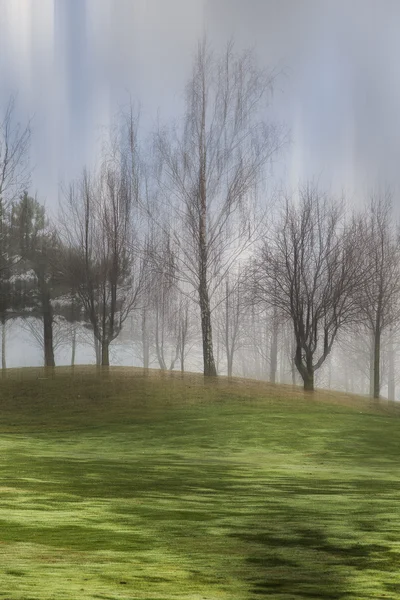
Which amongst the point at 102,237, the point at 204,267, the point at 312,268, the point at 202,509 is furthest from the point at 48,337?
the point at 202,509

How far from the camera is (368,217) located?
97.6 ft

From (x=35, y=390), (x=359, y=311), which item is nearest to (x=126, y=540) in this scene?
(x=35, y=390)

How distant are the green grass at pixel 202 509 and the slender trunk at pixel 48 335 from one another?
45.2ft

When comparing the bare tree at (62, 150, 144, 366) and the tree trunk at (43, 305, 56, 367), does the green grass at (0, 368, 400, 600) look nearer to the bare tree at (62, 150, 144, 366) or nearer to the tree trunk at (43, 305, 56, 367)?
→ the bare tree at (62, 150, 144, 366)

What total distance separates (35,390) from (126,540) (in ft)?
66.1

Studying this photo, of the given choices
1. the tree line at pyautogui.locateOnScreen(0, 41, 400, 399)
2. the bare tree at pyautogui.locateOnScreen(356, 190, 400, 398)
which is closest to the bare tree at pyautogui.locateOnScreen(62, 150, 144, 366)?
the tree line at pyautogui.locateOnScreen(0, 41, 400, 399)

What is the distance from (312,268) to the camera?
1035 inches

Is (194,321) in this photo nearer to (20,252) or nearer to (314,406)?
(20,252)

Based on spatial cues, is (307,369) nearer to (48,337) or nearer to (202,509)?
(48,337)

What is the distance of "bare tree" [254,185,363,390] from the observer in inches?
1006

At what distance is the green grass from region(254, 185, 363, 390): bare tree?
241 inches

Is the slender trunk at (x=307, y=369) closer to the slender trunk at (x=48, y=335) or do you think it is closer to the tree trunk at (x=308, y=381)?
the tree trunk at (x=308, y=381)

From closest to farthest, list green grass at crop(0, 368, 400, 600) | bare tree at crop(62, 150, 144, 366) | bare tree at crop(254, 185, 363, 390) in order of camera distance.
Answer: green grass at crop(0, 368, 400, 600), bare tree at crop(254, 185, 363, 390), bare tree at crop(62, 150, 144, 366)

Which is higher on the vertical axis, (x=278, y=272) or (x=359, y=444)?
(x=278, y=272)
